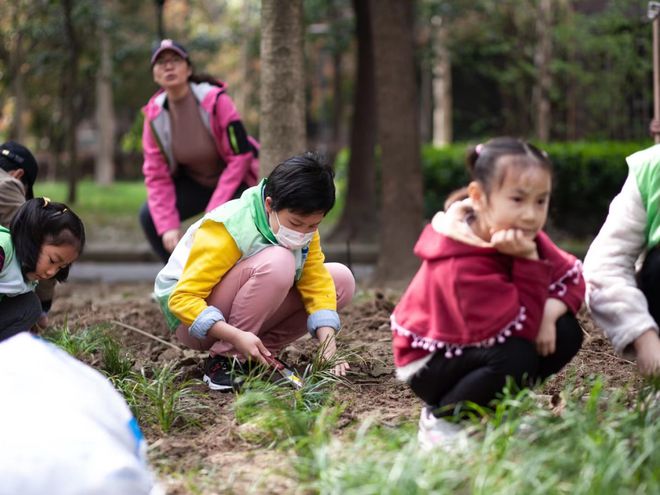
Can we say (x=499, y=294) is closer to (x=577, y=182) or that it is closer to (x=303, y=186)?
(x=303, y=186)

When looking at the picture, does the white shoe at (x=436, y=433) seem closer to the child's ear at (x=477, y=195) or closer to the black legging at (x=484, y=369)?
the black legging at (x=484, y=369)

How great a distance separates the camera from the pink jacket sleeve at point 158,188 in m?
6.05

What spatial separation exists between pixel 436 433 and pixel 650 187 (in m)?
1.11

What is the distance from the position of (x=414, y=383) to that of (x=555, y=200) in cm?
946

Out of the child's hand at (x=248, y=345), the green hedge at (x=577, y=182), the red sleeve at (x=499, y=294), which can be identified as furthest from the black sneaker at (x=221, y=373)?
the green hedge at (x=577, y=182)

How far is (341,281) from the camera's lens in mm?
4703

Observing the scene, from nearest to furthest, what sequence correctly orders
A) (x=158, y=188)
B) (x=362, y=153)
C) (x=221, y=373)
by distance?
(x=221, y=373), (x=158, y=188), (x=362, y=153)

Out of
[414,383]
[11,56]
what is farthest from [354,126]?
[11,56]

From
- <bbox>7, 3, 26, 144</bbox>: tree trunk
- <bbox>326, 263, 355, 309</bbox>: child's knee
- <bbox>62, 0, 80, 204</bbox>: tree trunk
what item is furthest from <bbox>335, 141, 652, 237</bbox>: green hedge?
<bbox>7, 3, 26, 144</bbox>: tree trunk

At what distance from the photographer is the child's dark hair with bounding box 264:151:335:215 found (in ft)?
13.2

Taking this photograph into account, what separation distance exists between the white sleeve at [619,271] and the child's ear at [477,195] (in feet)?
1.79

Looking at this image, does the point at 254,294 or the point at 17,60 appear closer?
the point at 254,294

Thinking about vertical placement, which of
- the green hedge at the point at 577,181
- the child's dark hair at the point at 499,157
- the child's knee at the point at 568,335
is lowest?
the green hedge at the point at 577,181

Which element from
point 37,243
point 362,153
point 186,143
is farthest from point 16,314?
point 362,153
